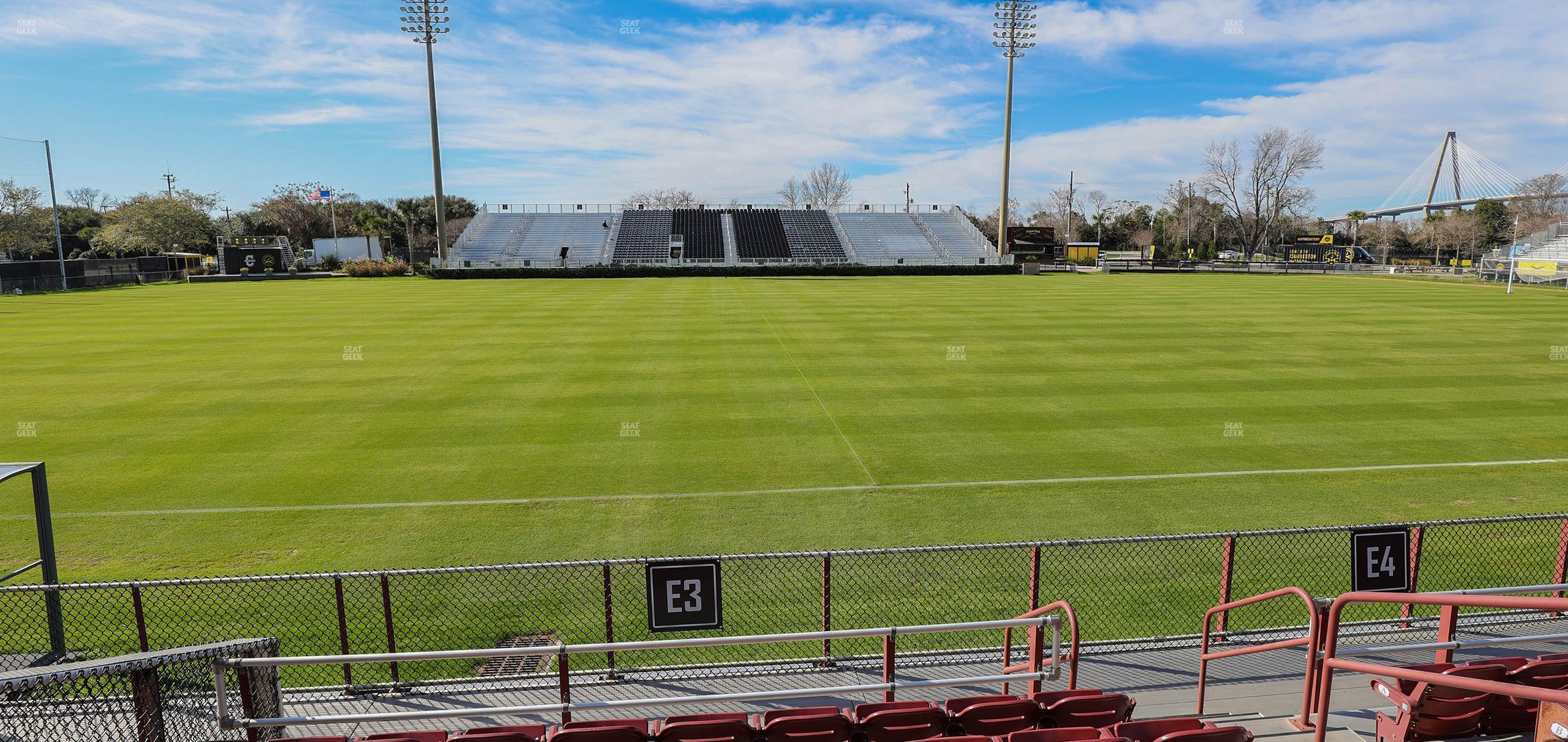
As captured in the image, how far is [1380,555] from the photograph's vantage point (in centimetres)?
775

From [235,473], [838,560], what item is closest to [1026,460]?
[838,560]

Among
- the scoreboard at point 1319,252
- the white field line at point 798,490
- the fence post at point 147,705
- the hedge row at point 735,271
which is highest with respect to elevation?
the scoreboard at point 1319,252

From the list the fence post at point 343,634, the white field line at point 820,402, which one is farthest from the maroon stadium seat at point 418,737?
the white field line at point 820,402

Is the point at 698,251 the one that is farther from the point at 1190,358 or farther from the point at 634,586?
the point at 634,586

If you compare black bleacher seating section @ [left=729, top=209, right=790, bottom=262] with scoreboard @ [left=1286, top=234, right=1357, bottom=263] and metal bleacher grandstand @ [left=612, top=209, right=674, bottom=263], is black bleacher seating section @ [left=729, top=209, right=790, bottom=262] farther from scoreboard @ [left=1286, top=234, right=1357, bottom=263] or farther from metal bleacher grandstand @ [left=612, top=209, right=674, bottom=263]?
scoreboard @ [left=1286, top=234, right=1357, bottom=263]

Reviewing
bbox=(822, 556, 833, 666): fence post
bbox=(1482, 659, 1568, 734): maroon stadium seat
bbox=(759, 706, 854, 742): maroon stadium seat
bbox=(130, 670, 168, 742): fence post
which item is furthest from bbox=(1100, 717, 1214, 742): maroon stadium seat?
bbox=(130, 670, 168, 742): fence post

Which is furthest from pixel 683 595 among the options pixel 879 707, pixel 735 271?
pixel 735 271

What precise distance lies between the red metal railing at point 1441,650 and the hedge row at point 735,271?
5919cm

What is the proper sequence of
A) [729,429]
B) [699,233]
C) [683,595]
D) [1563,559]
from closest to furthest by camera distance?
1. [683,595]
2. [1563,559]
3. [729,429]
4. [699,233]

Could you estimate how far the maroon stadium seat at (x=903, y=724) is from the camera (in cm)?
556

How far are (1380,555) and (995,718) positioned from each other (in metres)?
4.67

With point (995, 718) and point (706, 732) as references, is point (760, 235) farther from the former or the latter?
point (706, 732)

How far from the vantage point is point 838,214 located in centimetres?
9794

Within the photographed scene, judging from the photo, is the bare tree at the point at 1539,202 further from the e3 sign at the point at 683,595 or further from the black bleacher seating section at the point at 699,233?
the e3 sign at the point at 683,595
